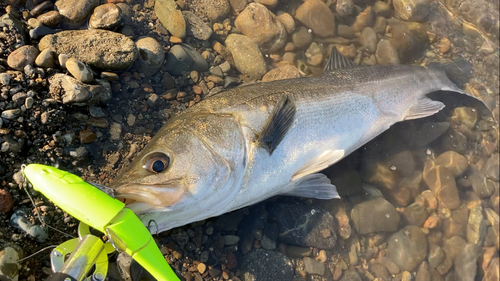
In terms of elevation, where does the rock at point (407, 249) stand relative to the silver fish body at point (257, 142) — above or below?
below

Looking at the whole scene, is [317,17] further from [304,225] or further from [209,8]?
[304,225]

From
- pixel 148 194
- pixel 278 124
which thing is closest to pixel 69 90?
pixel 148 194

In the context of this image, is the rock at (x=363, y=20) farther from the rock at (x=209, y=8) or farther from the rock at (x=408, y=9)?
the rock at (x=209, y=8)

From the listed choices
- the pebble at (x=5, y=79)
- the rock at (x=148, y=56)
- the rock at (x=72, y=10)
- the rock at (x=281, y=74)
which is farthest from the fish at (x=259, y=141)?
the rock at (x=72, y=10)

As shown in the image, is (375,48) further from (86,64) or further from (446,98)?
(86,64)

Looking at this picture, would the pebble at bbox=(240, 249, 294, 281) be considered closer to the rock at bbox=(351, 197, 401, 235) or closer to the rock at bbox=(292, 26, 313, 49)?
the rock at bbox=(351, 197, 401, 235)

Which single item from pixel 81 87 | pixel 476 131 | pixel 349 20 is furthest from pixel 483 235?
pixel 81 87
